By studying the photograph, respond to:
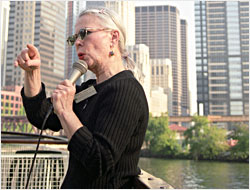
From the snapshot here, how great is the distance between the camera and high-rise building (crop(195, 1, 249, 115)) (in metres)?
80.3

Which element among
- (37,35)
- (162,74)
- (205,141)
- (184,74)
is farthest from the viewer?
(184,74)

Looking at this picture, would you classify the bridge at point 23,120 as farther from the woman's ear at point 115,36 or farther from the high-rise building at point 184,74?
the high-rise building at point 184,74

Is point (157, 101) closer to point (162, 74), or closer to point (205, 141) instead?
point (162, 74)

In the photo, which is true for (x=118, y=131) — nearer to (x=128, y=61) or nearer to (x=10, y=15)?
(x=128, y=61)

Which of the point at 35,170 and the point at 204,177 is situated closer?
the point at 35,170

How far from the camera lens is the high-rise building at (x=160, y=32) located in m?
130

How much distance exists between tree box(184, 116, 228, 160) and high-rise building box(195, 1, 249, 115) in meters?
39.7

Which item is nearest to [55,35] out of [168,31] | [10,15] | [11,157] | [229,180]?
[10,15]

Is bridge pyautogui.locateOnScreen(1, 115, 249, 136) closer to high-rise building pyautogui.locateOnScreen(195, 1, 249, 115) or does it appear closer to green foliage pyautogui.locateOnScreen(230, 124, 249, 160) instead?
high-rise building pyautogui.locateOnScreen(195, 1, 249, 115)

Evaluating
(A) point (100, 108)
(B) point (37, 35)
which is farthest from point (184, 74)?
(A) point (100, 108)

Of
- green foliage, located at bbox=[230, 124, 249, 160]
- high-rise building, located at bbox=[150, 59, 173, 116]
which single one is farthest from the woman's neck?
high-rise building, located at bbox=[150, 59, 173, 116]

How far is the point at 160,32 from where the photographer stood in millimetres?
→ 131750

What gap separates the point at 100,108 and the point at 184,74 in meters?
140

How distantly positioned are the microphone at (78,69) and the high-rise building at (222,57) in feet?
267
